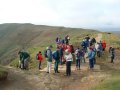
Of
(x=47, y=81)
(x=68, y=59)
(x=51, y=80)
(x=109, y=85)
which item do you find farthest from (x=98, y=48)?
(x=109, y=85)

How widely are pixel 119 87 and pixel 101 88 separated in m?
1.26

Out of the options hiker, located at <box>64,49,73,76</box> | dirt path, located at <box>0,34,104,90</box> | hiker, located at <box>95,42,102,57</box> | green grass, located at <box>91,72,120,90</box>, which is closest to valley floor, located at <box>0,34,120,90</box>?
dirt path, located at <box>0,34,104,90</box>

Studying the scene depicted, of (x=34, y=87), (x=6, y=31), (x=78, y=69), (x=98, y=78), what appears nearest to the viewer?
(x=34, y=87)

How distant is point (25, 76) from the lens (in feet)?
86.2

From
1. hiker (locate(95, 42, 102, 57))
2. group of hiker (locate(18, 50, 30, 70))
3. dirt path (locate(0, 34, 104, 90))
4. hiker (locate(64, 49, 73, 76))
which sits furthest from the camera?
hiker (locate(95, 42, 102, 57))

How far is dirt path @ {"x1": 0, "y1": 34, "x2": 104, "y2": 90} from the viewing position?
2380 cm

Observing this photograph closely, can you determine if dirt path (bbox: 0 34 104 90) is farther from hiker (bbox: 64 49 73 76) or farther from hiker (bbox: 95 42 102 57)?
hiker (bbox: 95 42 102 57)

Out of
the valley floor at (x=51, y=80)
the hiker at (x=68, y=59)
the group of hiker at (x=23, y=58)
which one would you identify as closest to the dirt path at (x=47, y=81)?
the valley floor at (x=51, y=80)

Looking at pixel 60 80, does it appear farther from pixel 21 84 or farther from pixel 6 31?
pixel 6 31

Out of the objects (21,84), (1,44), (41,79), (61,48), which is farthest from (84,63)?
(1,44)

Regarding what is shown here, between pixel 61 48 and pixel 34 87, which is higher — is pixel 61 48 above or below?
above

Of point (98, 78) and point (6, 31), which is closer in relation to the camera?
Result: point (98, 78)

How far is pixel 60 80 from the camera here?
25.8 m

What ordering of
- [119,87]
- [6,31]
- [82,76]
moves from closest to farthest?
[119,87], [82,76], [6,31]
